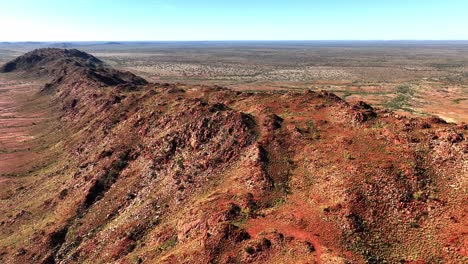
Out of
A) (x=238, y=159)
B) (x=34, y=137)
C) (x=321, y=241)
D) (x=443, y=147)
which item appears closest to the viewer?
(x=321, y=241)

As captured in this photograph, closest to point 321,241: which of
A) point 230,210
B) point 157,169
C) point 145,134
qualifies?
point 230,210

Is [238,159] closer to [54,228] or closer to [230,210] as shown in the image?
[230,210]

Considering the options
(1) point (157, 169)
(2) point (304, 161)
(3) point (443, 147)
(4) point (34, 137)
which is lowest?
(4) point (34, 137)

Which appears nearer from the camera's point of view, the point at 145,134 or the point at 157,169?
the point at 157,169

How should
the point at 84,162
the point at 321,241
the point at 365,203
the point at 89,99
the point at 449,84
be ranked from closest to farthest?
the point at 321,241 → the point at 365,203 → the point at 84,162 → the point at 89,99 → the point at 449,84

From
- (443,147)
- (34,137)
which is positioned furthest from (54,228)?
(34,137)

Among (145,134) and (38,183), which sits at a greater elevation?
(145,134)

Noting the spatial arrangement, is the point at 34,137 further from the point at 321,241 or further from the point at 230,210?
the point at 321,241
